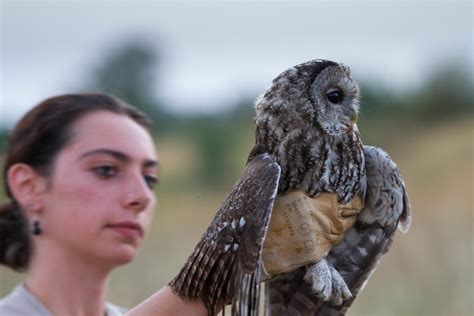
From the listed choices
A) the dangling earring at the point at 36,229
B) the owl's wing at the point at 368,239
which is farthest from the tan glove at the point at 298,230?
the dangling earring at the point at 36,229

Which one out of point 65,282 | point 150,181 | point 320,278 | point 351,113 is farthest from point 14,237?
point 351,113

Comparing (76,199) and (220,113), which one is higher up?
(220,113)

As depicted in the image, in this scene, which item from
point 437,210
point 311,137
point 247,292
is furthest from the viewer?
point 437,210

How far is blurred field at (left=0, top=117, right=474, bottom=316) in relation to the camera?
971cm

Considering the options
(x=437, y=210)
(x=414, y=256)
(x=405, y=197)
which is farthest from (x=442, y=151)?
(x=405, y=197)

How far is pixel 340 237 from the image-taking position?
12.2 feet

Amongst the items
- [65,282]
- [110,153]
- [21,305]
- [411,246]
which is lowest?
[21,305]

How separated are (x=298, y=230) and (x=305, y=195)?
0.13 metres

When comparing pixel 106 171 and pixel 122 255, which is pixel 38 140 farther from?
pixel 122 255

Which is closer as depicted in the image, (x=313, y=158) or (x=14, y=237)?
(x=313, y=158)

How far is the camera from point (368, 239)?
3779 millimetres

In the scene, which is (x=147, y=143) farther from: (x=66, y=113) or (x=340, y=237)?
(x=340, y=237)

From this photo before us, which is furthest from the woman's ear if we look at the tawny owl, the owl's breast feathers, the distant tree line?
the distant tree line

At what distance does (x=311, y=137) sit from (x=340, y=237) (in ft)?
1.28
